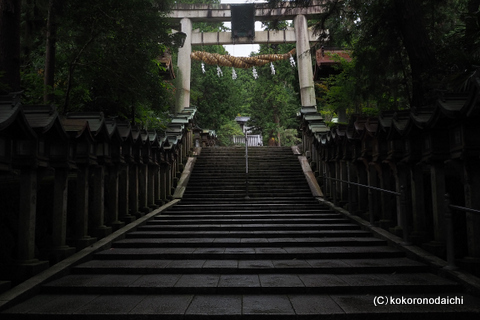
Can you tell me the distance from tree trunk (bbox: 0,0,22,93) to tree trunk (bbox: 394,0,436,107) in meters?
8.39

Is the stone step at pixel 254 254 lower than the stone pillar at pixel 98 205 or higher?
lower

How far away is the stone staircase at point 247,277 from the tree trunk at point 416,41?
3.66m

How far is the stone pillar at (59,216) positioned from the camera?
512cm

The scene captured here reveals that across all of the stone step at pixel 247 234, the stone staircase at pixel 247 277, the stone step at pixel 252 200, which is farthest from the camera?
the stone step at pixel 252 200

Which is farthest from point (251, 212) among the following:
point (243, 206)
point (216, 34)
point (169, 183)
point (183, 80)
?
point (216, 34)

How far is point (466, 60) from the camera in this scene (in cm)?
616

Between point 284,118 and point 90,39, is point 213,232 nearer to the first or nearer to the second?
point 90,39

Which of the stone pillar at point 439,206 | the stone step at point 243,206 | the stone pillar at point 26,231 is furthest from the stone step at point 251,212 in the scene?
the stone pillar at point 26,231

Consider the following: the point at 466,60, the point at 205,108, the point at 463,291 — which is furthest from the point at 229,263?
the point at 205,108

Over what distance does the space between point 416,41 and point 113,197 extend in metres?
7.85

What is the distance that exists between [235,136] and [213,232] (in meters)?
24.3

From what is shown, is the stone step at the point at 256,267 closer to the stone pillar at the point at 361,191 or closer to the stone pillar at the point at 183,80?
the stone pillar at the point at 361,191

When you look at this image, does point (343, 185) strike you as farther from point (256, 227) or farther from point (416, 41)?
point (416, 41)

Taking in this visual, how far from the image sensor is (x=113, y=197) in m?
7.13
